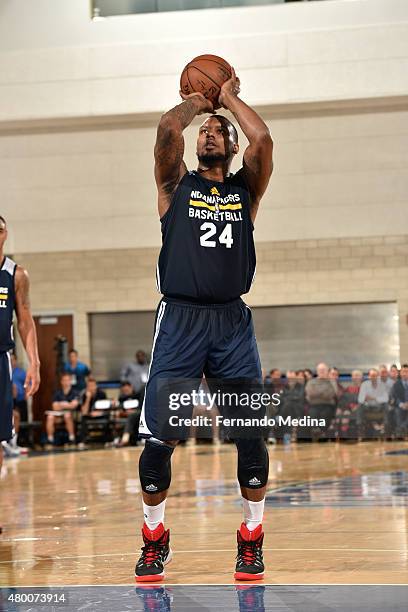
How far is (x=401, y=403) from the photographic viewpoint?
13531 mm

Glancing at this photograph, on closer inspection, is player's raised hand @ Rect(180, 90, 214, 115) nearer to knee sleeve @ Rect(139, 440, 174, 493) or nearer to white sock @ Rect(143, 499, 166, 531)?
knee sleeve @ Rect(139, 440, 174, 493)

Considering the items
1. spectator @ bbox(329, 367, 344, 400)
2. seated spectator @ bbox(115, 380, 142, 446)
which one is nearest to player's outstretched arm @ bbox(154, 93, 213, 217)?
spectator @ bbox(329, 367, 344, 400)

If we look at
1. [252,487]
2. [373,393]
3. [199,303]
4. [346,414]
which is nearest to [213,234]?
[199,303]

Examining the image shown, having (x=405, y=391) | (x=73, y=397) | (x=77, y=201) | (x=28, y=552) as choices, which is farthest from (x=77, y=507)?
(x=77, y=201)

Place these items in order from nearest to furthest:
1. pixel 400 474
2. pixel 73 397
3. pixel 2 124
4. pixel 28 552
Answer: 1. pixel 28 552
2. pixel 400 474
3. pixel 73 397
4. pixel 2 124

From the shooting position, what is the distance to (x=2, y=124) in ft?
63.4

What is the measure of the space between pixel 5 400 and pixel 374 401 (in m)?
9.04

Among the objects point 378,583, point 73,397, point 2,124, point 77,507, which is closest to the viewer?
point 378,583

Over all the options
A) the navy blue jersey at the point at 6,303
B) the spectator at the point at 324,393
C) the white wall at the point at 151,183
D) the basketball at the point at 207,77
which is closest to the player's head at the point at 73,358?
the white wall at the point at 151,183

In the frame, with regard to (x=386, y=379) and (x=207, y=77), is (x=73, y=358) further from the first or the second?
(x=207, y=77)

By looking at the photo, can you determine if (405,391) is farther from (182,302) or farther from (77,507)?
(182,302)

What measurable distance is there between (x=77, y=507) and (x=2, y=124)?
42.4ft

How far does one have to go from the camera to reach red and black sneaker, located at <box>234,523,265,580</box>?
168 inches

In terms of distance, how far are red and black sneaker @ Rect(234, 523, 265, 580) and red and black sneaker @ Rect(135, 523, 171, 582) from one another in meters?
0.33
